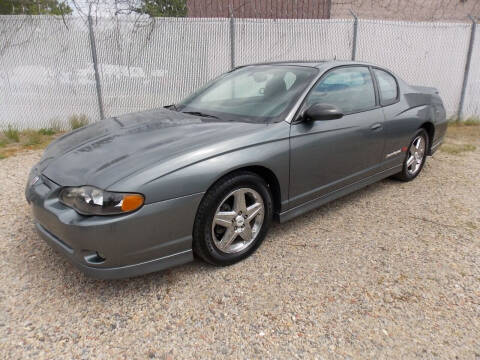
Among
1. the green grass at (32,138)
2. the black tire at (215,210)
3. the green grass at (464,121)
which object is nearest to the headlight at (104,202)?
the black tire at (215,210)

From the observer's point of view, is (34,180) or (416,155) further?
(416,155)

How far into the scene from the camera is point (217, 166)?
2354mm

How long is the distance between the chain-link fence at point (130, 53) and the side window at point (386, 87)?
4030mm

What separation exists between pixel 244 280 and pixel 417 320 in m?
1.10

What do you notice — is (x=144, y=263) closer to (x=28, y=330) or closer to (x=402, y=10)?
(x=28, y=330)

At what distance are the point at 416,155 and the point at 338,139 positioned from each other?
1.86 metres

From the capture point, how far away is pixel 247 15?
446 inches

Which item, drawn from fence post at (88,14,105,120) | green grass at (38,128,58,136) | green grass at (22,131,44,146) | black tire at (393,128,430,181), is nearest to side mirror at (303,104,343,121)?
black tire at (393,128,430,181)

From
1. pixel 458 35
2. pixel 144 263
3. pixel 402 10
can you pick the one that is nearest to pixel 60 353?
pixel 144 263

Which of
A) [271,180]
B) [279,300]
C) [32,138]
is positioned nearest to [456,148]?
[271,180]

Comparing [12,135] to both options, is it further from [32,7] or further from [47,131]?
[32,7]

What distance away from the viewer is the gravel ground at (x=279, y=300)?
193 cm

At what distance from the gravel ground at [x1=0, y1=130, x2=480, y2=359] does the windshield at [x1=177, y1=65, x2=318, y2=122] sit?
109 centimetres

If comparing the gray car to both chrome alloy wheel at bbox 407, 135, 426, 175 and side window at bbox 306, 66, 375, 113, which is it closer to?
side window at bbox 306, 66, 375, 113
